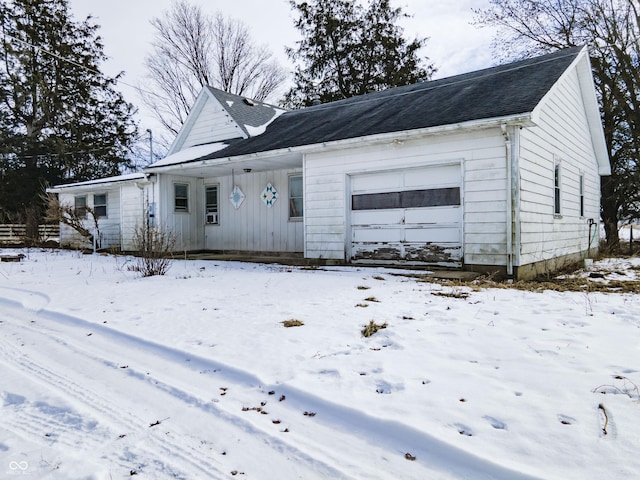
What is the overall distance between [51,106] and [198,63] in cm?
1005

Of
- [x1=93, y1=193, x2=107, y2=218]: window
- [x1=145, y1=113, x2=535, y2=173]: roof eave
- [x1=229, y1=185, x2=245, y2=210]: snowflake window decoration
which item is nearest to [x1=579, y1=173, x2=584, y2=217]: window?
[x1=145, y1=113, x2=535, y2=173]: roof eave

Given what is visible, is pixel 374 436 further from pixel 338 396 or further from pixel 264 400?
pixel 264 400

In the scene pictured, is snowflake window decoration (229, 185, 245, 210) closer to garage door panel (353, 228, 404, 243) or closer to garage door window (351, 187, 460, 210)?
garage door window (351, 187, 460, 210)

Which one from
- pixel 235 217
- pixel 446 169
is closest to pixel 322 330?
pixel 446 169

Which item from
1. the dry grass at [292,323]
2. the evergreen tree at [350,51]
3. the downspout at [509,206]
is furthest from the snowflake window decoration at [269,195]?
the evergreen tree at [350,51]

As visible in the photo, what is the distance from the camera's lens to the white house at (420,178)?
7602 millimetres

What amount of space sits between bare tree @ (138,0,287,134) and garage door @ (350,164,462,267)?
21082 millimetres

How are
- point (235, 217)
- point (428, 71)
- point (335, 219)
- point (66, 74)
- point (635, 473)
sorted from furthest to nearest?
point (66, 74) < point (428, 71) < point (235, 217) < point (335, 219) < point (635, 473)

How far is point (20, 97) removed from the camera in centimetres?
2584

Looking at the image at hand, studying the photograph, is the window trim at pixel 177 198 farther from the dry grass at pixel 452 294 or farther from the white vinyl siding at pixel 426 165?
the dry grass at pixel 452 294

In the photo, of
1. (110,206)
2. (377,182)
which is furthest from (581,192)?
(110,206)

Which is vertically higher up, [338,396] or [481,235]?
[481,235]

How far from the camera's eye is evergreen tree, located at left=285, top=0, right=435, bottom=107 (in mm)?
24891

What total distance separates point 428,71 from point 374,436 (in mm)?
26105
